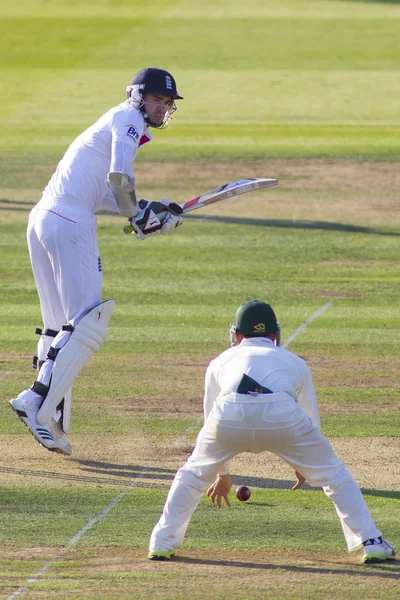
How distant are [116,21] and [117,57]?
3904 mm

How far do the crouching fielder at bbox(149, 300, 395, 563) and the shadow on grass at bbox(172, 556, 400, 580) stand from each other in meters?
0.05

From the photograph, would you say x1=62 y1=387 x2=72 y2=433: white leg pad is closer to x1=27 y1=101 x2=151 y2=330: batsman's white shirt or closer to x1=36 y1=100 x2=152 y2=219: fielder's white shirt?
x1=27 y1=101 x2=151 y2=330: batsman's white shirt

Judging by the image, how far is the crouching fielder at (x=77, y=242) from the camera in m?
7.57

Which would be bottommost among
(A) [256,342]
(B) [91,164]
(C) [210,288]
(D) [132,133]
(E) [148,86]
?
(C) [210,288]

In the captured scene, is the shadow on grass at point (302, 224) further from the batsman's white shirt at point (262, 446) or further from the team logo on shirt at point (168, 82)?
the batsman's white shirt at point (262, 446)

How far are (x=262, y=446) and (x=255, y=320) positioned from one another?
2.21 ft

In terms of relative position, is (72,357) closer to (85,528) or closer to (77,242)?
(77,242)

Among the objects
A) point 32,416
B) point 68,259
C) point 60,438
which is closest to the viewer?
point 32,416

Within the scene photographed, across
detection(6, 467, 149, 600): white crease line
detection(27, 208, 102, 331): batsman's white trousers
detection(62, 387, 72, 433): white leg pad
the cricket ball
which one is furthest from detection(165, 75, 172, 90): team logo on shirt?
the cricket ball

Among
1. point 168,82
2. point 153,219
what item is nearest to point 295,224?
point 153,219

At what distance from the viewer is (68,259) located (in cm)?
764

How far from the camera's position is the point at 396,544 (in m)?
6.25

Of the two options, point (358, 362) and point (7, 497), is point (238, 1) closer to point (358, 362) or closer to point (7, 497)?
point (358, 362)

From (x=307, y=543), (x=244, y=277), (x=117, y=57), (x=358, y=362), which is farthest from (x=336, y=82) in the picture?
(x=307, y=543)
